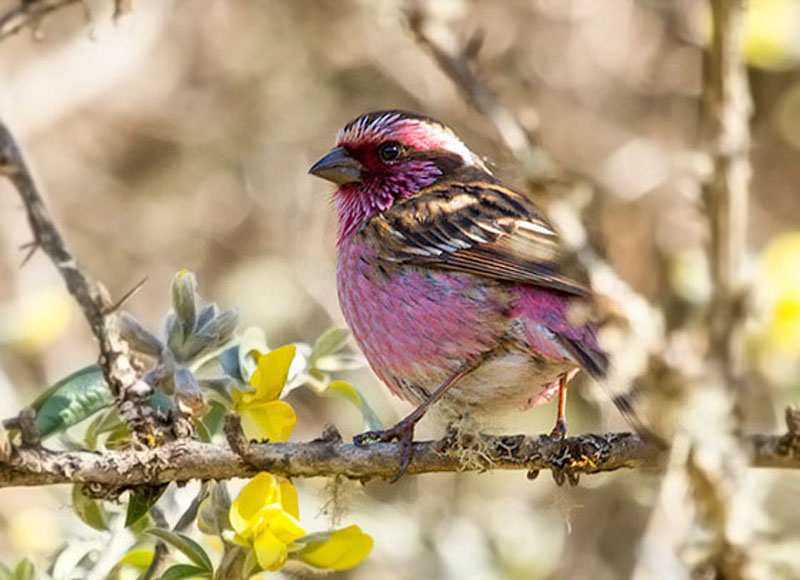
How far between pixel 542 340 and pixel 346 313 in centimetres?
84

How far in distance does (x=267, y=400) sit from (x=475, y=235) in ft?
5.33

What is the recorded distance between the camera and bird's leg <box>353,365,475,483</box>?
11.5 feet

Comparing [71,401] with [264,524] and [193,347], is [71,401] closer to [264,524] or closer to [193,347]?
[193,347]

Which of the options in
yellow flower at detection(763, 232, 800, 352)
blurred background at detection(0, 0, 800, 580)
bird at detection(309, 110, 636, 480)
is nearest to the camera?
bird at detection(309, 110, 636, 480)

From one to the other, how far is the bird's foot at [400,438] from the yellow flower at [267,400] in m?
0.29

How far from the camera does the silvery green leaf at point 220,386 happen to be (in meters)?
3.32

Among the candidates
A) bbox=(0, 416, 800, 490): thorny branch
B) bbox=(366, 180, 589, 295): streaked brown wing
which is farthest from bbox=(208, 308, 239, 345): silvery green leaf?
bbox=(366, 180, 589, 295): streaked brown wing

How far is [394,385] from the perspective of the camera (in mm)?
4406

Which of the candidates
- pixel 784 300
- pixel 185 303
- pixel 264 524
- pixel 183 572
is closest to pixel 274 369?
pixel 185 303

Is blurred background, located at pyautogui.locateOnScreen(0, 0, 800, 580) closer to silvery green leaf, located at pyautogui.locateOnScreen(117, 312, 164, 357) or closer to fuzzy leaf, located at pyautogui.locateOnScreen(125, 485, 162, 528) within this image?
silvery green leaf, located at pyautogui.locateOnScreen(117, 312, 164, 357)

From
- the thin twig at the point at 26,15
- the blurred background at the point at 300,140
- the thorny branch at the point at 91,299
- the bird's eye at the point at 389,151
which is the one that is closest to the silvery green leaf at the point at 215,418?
the thorny branch at the point at 91,299

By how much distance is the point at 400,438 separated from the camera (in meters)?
3.80

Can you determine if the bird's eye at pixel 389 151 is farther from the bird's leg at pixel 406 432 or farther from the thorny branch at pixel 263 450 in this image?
the thorny branch at pixel 263 450

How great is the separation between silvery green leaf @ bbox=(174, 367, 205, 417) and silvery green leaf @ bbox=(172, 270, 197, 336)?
160mm
